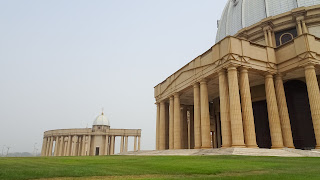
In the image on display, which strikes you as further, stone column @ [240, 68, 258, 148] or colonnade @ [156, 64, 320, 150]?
colonnade @ [156, 64, 320, 150]

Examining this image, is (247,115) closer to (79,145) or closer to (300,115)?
(300,115)

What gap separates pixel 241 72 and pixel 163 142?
2003cm

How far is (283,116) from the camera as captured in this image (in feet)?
88.6

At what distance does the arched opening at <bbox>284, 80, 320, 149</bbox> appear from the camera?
30073mm

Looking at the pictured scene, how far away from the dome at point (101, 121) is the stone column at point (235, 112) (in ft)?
221

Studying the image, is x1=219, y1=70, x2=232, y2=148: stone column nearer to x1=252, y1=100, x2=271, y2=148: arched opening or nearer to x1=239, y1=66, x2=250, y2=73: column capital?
x1=239, y1=66, x2=250, y2=73: column capital

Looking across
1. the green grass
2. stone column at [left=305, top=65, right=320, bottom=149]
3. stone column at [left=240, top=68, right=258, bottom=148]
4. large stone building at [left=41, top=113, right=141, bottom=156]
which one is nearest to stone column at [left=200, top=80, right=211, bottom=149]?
stone column at [left=240, top=68, right=258, bottom=148]

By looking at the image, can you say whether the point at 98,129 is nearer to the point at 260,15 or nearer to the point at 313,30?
the point at 260,15

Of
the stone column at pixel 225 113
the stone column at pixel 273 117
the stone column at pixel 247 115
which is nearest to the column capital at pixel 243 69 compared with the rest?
the stone column at pixel 247 115

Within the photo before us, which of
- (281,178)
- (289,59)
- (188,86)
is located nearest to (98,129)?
(188,86)

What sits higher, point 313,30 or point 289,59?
point 313,30

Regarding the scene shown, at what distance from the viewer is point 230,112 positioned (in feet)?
80.7

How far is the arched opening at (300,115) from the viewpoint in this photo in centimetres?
3007

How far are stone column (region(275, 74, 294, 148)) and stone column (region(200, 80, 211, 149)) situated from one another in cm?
817
